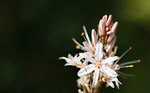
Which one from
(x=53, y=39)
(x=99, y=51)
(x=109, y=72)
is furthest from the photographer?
(x=53, y=39)

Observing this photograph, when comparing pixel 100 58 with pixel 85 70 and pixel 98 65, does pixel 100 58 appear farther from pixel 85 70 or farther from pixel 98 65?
pixel 85 70

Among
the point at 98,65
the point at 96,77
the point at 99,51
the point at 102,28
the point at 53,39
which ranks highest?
the point at 53,39

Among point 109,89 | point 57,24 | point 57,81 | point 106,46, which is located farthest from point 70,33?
point 106,46

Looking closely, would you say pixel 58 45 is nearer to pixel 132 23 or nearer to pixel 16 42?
pixel 16 42

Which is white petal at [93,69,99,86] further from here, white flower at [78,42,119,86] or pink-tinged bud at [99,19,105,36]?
pink-tinged bud at [99,19,105,36]

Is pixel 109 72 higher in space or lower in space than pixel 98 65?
lower

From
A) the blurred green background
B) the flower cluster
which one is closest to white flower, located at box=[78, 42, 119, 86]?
the flower cluster

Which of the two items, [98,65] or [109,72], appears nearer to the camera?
[109,72]

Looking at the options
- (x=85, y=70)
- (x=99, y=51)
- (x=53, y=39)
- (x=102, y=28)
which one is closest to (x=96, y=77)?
(x=85, y=70)
